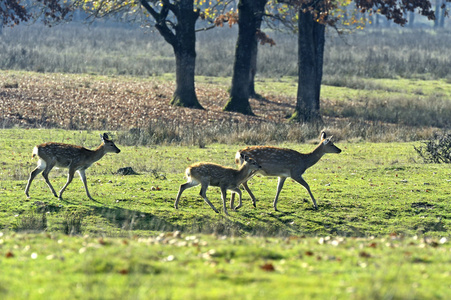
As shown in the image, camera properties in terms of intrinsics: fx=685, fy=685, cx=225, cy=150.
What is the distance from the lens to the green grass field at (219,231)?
7070 millimetres

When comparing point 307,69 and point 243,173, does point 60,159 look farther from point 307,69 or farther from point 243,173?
point 307,69

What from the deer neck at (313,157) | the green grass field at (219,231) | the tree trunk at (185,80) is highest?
the tree trunk at (185,80)

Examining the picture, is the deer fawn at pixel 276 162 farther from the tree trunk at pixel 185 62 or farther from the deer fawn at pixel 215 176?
the tree trunk at pixel 185 62

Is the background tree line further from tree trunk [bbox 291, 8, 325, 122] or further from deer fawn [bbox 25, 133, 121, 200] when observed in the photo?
deer fawn [bbox 25, 133, 121, 200]

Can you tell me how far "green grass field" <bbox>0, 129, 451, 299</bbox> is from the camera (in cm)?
707

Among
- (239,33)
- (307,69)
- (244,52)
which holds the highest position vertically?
(239,33)

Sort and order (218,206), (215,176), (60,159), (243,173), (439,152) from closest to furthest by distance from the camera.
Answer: (215,176), (243,173), (218,206), (60,159), (439,152)

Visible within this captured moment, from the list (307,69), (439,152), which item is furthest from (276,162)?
(307,69)

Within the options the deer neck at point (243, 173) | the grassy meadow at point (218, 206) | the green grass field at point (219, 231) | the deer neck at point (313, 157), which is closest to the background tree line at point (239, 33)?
the grassy meadow at point (218, 206)

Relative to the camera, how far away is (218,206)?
15250mm

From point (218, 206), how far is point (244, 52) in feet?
62.5

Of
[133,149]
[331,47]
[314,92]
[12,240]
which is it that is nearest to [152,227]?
[12,240]

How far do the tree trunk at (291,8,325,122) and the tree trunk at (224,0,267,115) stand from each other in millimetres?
2570

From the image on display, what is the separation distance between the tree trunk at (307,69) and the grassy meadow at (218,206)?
1.87 metres
